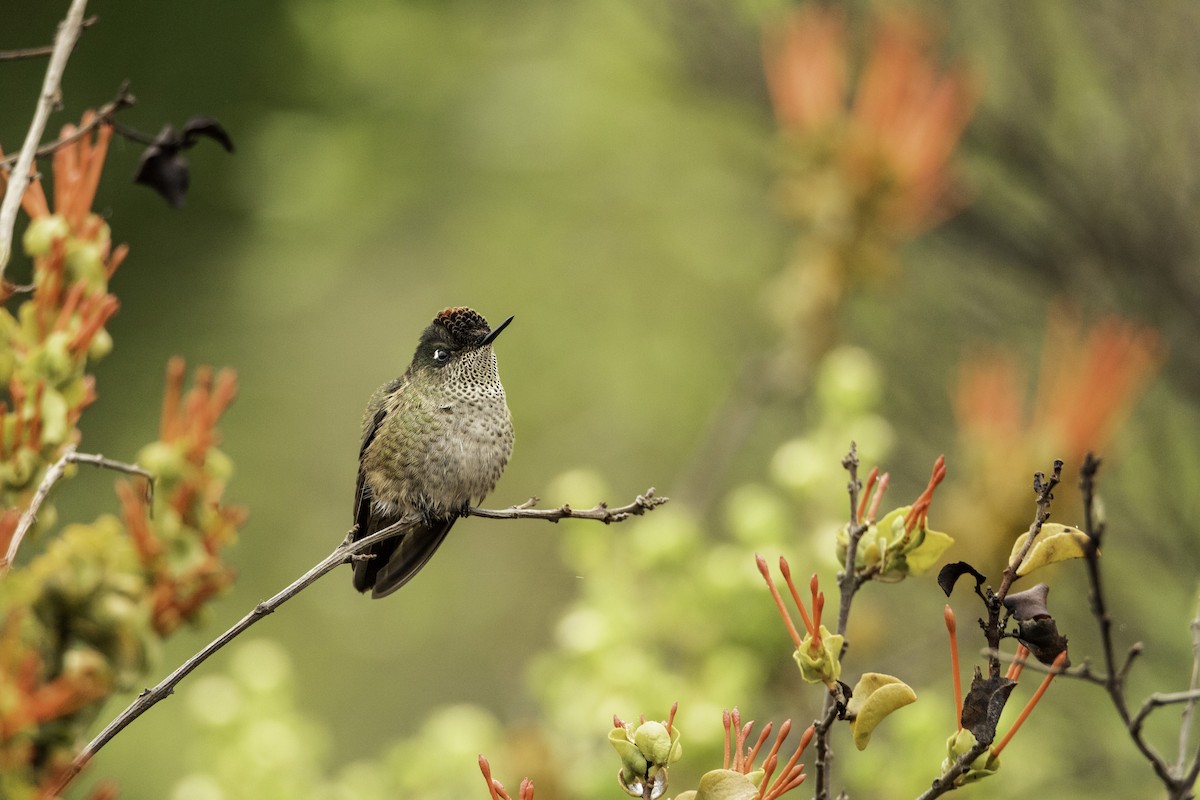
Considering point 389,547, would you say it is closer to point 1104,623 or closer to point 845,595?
point 845,595

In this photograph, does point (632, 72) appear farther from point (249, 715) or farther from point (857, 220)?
point (249, 715)

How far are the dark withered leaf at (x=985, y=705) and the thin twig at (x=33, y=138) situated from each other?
2.31ft

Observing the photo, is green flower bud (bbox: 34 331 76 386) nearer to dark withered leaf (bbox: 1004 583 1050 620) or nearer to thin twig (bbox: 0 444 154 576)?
thin twig (bbox: 0 444 154 576)

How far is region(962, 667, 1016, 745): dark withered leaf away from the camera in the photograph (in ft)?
2.66

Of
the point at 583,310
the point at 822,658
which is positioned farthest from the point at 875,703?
the point at 583,310

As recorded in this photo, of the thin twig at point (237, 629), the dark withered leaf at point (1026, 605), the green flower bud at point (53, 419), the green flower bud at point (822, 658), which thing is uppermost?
the green flower bud at point (53, 419)

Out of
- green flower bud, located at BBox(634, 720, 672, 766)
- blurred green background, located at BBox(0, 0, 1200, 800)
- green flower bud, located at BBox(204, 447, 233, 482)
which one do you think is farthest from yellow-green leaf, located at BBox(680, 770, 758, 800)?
blurred green background, located at BBox(0, 0, 1200, 800)

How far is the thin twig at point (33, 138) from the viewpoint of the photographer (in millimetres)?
935

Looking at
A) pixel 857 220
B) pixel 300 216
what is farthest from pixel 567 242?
pixel 857 220

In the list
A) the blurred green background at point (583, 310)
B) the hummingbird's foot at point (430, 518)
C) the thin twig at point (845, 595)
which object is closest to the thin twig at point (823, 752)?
the thin twig at point (845, 595)

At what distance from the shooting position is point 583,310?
4.19 m

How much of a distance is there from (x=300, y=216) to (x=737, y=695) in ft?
5.81

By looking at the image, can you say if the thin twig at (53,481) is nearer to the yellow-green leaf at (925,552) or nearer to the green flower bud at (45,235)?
the green flower bud at (45,235)

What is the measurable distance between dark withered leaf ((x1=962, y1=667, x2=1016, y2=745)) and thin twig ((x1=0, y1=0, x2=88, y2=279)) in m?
0.70
